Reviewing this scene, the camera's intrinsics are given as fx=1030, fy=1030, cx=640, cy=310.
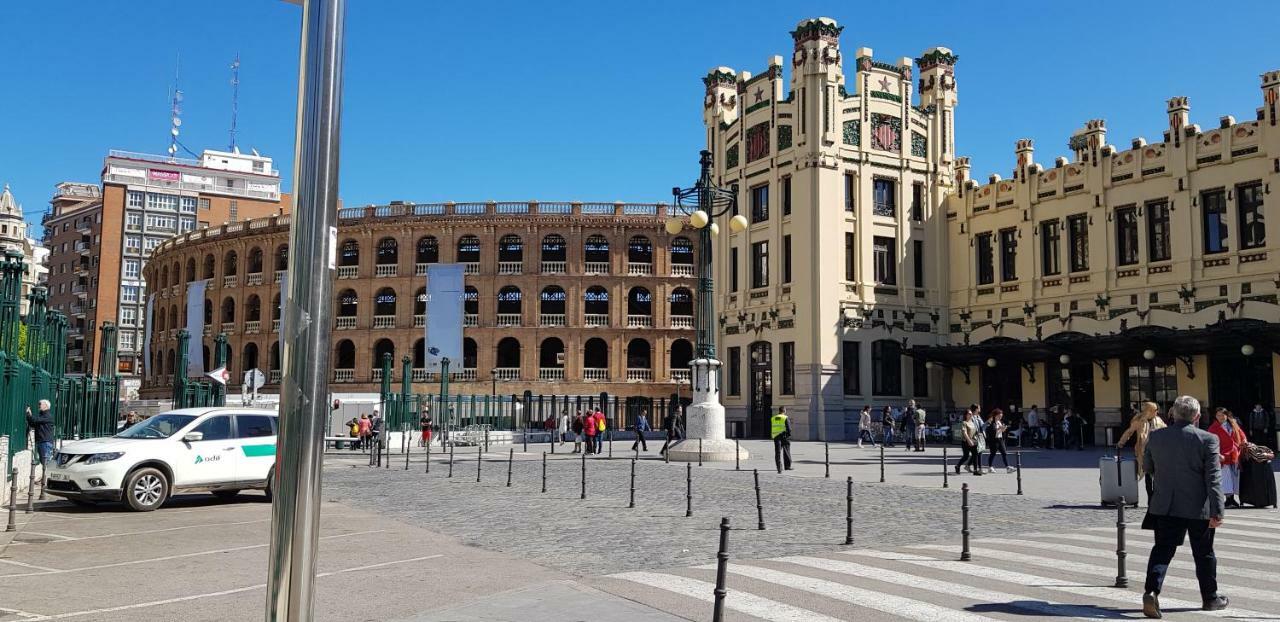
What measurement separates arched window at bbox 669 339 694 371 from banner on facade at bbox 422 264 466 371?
699 inches

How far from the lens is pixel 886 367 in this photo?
4194 cm

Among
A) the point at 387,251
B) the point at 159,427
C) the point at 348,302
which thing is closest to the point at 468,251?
the point at 387,251

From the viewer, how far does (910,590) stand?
28.8 feet

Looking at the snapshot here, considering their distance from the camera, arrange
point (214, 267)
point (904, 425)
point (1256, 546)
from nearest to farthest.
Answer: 1. point (1256, 546)
2. point (904, 425)
3. point (214, 267)

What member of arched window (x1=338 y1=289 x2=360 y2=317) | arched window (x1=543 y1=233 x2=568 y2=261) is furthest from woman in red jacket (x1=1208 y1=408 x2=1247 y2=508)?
arched window (x1=338 y1=289 x2=360 y2=317)

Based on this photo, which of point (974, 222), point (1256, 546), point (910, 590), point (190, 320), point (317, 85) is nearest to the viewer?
point (317, 85)

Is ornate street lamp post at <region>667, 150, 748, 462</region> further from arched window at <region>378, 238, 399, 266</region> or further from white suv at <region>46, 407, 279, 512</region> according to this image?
arched window at <region>378, 238, 399, 266</region>

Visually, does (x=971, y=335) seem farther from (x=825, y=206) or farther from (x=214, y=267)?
(x=214, y=267)

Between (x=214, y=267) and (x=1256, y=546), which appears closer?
(x=1256, y=546)

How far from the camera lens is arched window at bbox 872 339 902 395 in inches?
1636

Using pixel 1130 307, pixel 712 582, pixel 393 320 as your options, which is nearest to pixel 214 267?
pixel 393 320

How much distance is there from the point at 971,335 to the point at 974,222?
4.67 m

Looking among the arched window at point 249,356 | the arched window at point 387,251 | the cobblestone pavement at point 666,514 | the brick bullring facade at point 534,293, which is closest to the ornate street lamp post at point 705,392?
the cobblestone pavement at point 666,514

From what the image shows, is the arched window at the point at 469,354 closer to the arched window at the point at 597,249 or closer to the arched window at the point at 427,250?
the arched window at the point at 427,250
